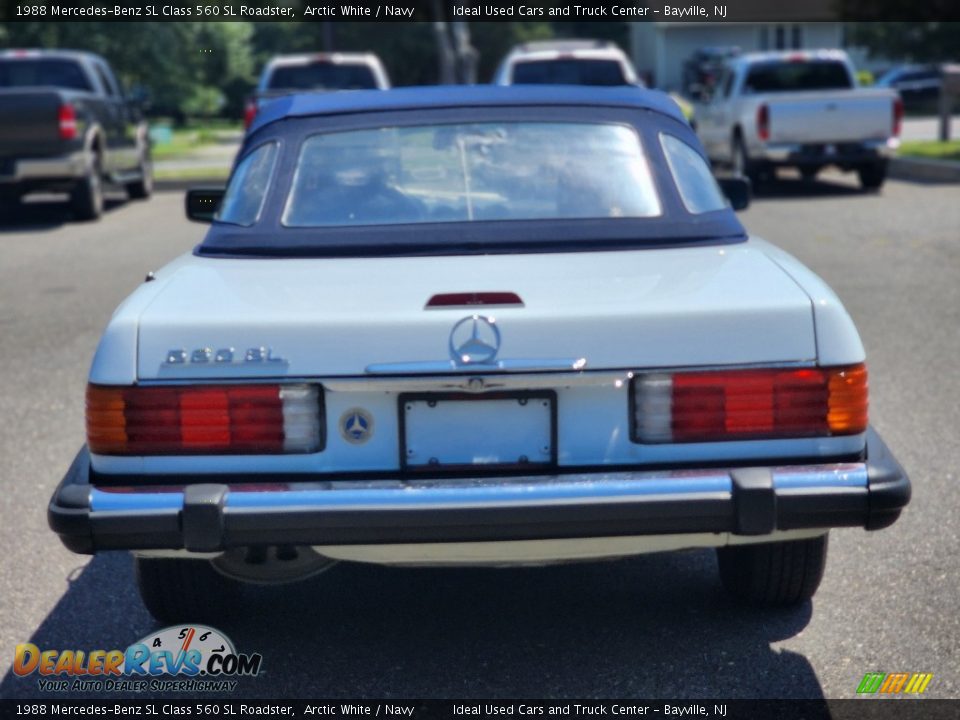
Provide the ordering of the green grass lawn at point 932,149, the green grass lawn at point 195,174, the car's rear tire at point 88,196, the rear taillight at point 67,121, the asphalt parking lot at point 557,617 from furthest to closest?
the green grass lawn at point 195,174
the green grass lawn at point 932,149
the car's rear tire at point 88,196
the rear taillight at point 67,121
the asphalt parking lot at point 557,617

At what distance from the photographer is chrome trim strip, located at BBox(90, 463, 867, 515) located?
3.64 m

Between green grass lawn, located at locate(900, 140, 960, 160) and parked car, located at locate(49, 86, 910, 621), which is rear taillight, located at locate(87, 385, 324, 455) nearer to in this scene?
parked car, located at locate(49, 86, 910, 621)

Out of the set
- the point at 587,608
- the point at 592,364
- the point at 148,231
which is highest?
the point at 592,364

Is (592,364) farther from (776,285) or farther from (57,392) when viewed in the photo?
(57,392)

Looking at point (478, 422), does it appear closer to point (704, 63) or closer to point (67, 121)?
point (67, 121)

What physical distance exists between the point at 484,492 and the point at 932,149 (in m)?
21.7

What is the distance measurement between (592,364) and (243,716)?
50.7 inches

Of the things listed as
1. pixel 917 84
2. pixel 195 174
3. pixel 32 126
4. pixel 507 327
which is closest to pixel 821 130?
pixel 32 126

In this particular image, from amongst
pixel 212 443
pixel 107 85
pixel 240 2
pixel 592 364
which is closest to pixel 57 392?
pixel 212 443

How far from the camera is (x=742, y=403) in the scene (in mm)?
3775

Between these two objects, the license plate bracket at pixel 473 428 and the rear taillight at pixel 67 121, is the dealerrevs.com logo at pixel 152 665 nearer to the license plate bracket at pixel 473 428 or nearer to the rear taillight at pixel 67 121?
the license plate bracket at pixel 473 428

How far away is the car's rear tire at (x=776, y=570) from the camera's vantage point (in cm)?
428

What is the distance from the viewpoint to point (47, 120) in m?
15.9

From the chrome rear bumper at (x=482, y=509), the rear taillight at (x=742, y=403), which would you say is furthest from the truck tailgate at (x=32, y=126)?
the rear taillight at (x=742, y=403)
